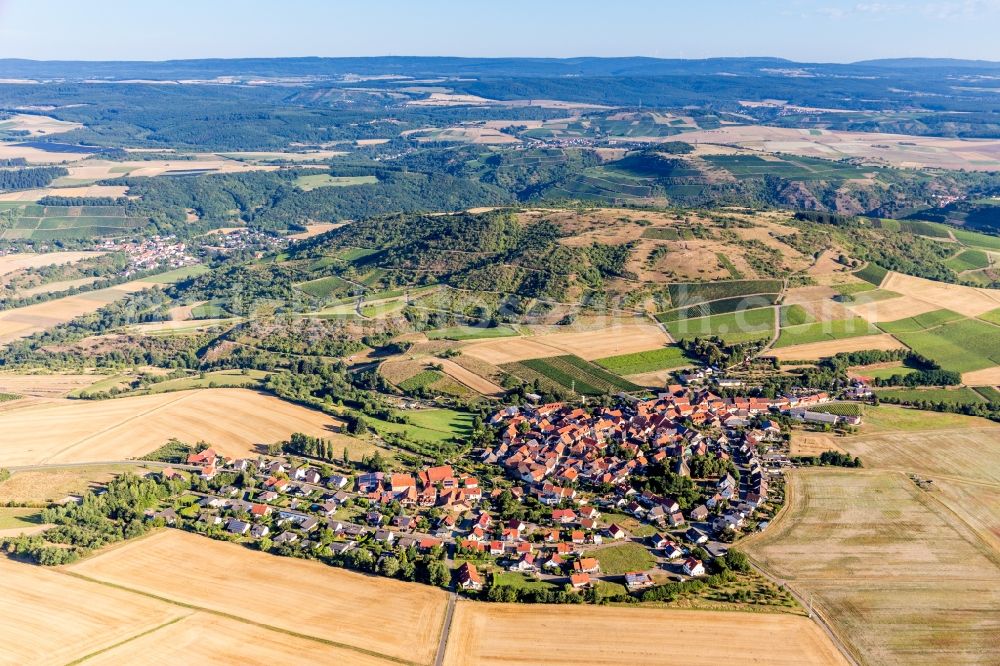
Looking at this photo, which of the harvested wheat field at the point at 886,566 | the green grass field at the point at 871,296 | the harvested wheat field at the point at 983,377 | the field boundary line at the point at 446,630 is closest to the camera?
the field boundary line at the point at 446,630

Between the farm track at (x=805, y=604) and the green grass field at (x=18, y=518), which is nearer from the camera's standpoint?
the farm track at (x=805, y=604)

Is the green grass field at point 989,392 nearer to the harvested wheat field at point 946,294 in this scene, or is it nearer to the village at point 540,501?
the harvested wheat field at point 946,294

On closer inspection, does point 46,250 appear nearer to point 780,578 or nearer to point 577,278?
point 577,278

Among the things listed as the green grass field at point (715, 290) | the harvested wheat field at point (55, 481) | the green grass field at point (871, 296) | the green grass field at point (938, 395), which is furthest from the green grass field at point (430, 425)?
the green grass field at point (871, 296)

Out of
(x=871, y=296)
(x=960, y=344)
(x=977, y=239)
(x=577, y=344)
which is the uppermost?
(x=977, y=239)

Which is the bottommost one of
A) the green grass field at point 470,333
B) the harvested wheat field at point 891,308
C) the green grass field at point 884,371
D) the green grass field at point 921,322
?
the green grass field at point 884,371

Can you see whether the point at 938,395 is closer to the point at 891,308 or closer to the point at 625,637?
the point at 891,308

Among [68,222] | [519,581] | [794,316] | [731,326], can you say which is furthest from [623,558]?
[68,222]

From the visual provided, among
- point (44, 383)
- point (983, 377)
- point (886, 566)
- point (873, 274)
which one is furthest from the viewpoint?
point (873, 274)
